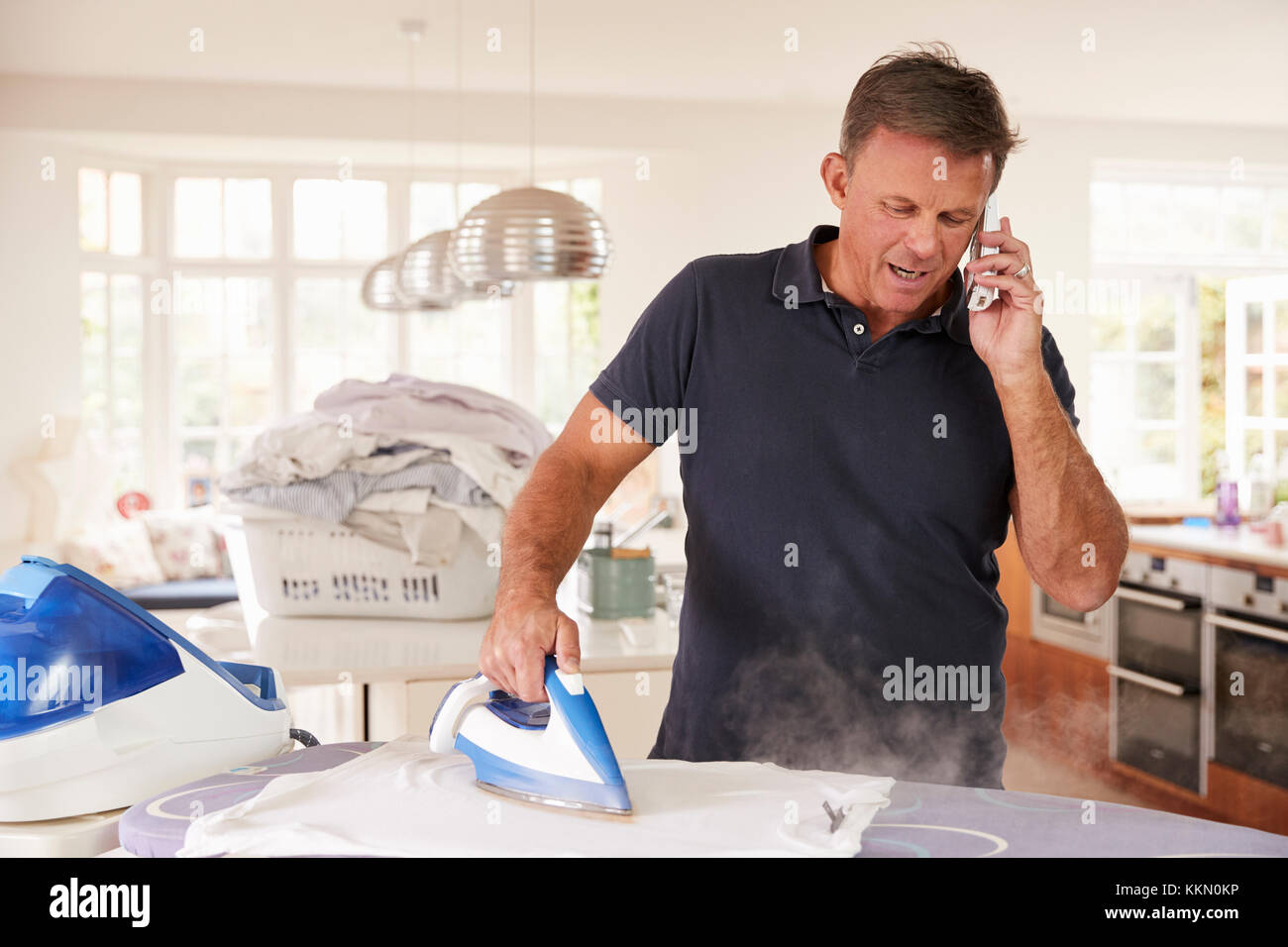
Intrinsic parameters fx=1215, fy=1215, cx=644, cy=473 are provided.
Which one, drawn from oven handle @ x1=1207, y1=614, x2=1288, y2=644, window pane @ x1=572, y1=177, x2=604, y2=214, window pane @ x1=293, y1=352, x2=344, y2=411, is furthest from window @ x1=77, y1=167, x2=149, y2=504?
oven handle @ x1=1207, y1=614, x2=1288, y2=644

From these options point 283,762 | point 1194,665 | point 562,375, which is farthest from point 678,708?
point 562,375

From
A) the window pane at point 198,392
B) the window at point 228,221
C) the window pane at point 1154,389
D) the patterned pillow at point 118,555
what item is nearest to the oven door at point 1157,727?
the window pane at point 1154,389

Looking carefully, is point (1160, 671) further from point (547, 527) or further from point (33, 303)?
point (33, 303)

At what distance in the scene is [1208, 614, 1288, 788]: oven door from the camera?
3305 millimetres

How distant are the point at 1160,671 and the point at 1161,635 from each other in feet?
0.36

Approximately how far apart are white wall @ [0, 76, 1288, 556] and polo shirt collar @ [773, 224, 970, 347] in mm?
4120

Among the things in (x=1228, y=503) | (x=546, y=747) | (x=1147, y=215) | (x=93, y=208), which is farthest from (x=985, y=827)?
(x=93, y=208)

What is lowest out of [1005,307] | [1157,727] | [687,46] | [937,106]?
[1157,727]

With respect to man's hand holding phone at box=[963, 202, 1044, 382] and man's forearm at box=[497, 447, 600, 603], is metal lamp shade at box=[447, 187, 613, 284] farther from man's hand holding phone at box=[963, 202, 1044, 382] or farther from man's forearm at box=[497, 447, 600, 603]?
man's hand holding phone at box=[963, 202, 1044, 382]

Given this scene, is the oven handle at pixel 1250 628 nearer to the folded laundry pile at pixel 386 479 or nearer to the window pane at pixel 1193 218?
the folded laundry pile at pixel 386 479

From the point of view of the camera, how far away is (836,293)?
151 centimetres

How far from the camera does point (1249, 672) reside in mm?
3406

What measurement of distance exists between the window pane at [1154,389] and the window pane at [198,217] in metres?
4.70
